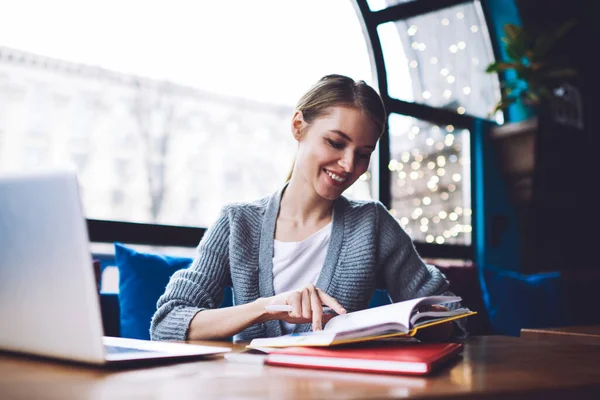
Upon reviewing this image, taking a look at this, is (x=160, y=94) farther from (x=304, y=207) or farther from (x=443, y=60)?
(x=443, y=60)

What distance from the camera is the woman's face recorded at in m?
1.42

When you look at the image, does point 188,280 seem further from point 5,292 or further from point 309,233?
point 5,292

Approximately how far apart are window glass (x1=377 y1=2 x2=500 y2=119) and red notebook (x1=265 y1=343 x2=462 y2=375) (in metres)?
2.51

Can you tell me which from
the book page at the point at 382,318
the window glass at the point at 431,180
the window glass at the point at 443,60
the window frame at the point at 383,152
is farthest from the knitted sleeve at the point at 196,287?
the window glass at the point at 443,60

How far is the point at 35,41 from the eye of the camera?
6.75 ft

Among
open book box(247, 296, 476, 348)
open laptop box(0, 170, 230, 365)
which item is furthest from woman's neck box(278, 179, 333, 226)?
open laptop box(0, 170, 230, 365)

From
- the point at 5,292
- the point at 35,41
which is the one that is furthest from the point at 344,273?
the point at 35,41

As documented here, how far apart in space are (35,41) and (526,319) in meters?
2.29

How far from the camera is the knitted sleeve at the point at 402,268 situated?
1479 mm

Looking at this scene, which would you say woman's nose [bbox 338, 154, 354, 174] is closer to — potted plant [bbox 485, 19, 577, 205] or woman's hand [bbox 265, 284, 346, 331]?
woman's hand [bbox 265, 284, 346, 331]

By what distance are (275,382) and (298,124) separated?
3.40 feet

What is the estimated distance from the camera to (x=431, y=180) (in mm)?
3426

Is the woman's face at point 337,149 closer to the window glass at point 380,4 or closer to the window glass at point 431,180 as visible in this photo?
the window glass at point 431,180

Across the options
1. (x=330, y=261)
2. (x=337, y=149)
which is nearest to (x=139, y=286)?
(x=330, y=261)
